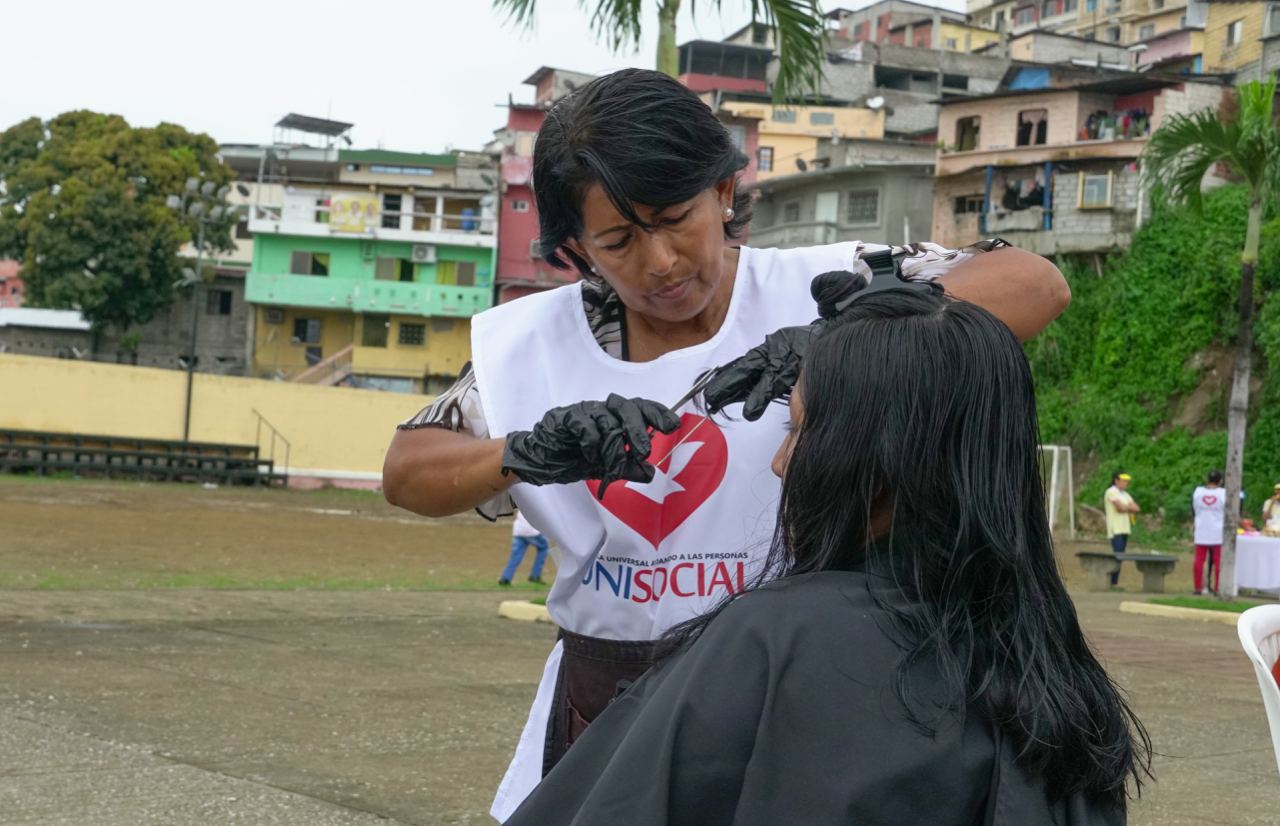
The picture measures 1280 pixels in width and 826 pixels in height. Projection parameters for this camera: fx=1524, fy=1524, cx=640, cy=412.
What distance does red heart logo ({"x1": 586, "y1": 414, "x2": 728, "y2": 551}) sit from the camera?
213 cm

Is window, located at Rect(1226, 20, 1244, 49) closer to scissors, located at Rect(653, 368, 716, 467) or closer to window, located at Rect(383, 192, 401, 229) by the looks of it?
window, located at Rect(383, 192, 401, 229)

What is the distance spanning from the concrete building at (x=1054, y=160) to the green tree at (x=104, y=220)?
75.4 feet

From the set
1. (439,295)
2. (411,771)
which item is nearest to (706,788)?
(411,771)

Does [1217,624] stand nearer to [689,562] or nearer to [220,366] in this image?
[689,562]

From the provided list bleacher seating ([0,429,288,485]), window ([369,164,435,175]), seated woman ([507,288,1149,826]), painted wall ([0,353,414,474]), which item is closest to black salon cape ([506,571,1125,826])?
seated woman ([507,288,1149,826])

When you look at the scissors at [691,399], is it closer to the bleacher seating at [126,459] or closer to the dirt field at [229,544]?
the dirt field at [229,544]

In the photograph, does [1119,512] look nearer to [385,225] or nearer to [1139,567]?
[1139,567]

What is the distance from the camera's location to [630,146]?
2.08 m

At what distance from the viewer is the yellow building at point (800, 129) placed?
54.1 m

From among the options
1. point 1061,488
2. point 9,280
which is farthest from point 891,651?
point 9,280

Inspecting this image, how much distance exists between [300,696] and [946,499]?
5.71 metres

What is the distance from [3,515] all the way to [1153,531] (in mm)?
20693

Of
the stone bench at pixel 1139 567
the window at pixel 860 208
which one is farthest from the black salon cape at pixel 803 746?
the window at pixel 860 208

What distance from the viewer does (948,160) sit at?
42.5m
